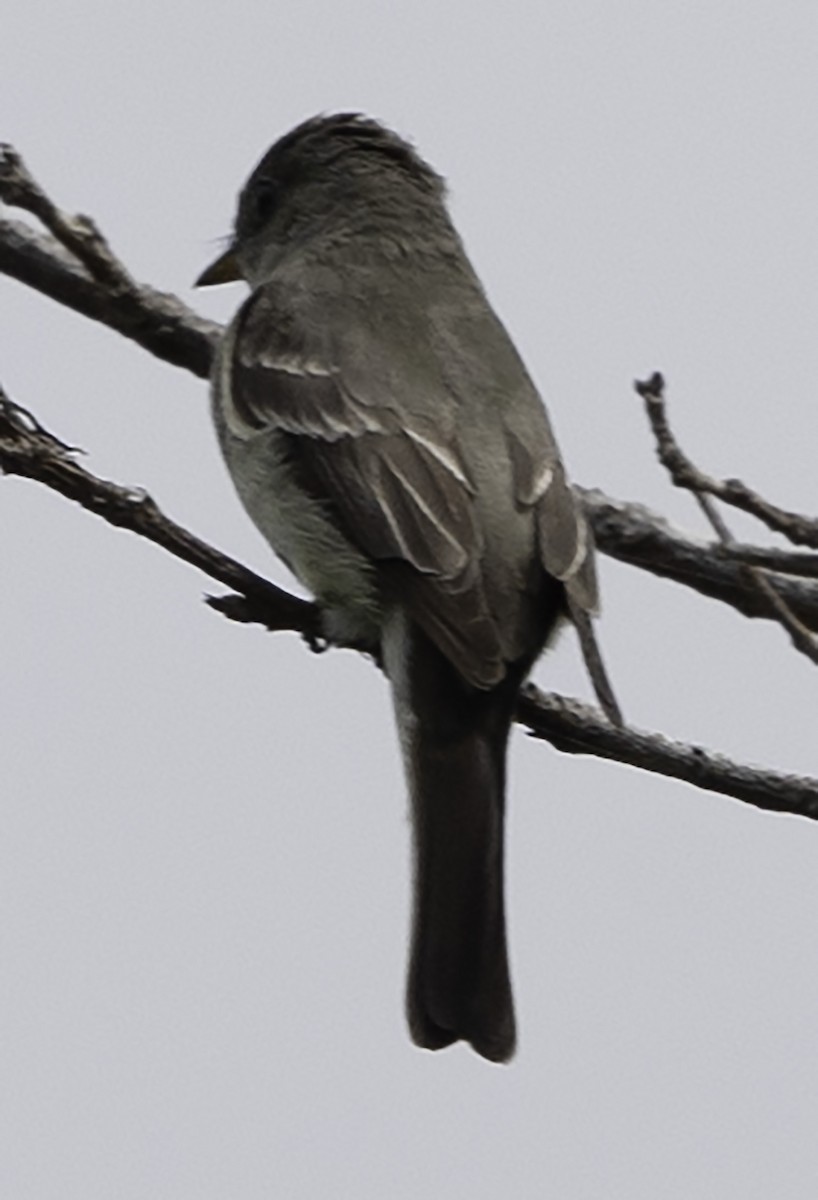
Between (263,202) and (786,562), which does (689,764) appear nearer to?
(786,562)

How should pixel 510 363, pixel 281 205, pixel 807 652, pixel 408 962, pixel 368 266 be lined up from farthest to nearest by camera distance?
pixel 281 205 < pixel 368 266 < pixel 510 363 < pixel 408 962 < pixel 807 652

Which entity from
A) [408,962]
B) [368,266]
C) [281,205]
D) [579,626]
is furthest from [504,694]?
[281,205]

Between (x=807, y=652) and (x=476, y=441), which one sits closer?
(x=807, y=652)

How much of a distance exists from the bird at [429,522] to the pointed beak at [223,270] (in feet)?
2.76

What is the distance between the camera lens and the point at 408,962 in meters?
4.98

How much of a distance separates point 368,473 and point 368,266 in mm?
1372

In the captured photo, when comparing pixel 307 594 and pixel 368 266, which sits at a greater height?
pixel 368 266

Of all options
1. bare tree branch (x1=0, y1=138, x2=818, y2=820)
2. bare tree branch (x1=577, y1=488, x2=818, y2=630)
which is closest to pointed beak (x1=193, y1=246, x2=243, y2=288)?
bare tree branch (x1=0, y1=138, x2=818, y2=820)

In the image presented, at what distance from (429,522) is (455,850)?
729 mm

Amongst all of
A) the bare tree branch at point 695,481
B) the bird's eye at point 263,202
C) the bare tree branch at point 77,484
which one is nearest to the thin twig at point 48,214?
the bare tree branch at point 77,484

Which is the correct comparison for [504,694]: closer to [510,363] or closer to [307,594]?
[307,594]

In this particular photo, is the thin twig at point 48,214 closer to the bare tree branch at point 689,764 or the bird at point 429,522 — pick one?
the bird at point 429,522

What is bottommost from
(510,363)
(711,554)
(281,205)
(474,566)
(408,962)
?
(408,962)

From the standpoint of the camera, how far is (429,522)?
17.2 feet
